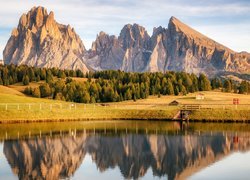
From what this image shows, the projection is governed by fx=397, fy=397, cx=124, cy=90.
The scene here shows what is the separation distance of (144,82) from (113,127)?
94090 millimetres

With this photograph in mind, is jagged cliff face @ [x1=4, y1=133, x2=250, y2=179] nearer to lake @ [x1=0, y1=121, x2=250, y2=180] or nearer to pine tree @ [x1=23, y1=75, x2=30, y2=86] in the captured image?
lake @ [x1=0, y1=121, x2=250, y2=180]

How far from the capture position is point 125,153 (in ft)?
156

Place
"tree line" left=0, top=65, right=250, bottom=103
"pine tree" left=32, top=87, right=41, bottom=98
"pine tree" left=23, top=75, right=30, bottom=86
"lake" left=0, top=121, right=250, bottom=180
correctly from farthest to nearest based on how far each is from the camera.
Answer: "pine tree" left=23, top=75, right=30, bottom=86
"pine tree" left=32, top=87, right=41, bottom=98
"tree line" left=0, top=65, right=250, bottom=103
"lake" left=0, top=121, right=250, bottom=180

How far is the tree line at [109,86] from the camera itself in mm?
150125

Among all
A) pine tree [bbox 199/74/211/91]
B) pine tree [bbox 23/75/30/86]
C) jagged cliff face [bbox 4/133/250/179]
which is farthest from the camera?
pine tree [bbox 23/75/30/86]

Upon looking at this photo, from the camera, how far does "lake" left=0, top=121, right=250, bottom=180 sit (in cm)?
3697

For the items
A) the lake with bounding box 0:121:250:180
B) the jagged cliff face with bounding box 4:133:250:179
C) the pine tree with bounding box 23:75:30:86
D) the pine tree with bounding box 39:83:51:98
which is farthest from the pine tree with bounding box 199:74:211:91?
the jagged cliff face with bounding box 4:133:250:179

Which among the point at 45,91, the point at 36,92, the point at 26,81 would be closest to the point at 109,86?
the point at 45,91

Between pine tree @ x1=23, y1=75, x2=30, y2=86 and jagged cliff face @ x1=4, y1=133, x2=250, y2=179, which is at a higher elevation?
pine tree @ x1=23, y1=75, x2=30, y2=86

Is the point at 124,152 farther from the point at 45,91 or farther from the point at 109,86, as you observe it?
the point at 45,91

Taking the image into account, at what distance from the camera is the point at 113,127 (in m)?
75.6

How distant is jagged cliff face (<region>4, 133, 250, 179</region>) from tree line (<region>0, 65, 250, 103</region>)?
85.8m

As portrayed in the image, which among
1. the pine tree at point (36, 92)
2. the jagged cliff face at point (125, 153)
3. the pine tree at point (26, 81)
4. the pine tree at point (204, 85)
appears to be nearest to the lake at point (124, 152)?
the jagged cliff face at point (125, 153)

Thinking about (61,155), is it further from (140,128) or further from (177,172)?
(140,128)
